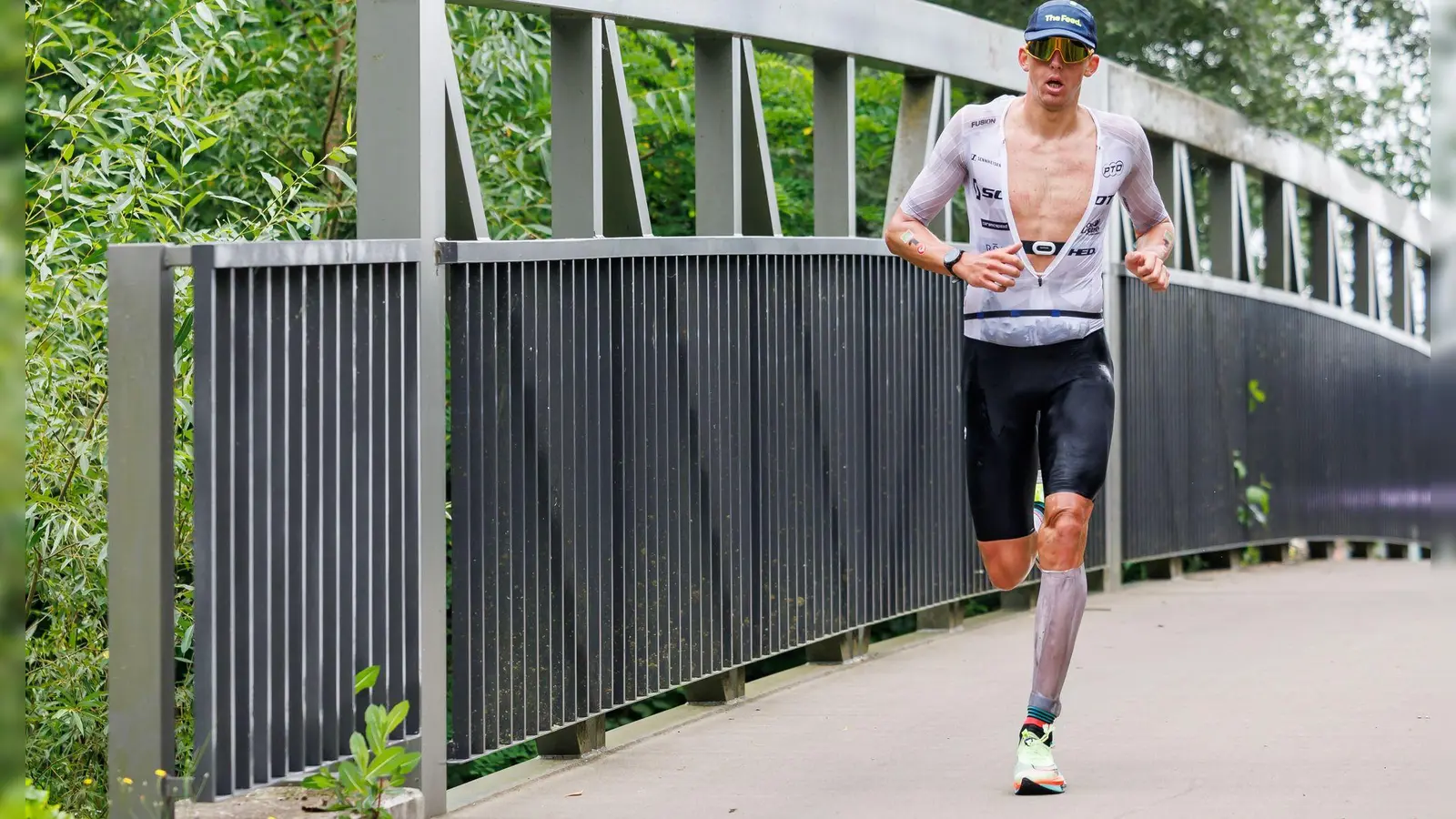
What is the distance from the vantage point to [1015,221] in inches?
214

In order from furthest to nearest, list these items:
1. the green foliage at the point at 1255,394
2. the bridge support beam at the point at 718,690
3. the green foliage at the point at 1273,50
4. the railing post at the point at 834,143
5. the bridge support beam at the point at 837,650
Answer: the green foliage at the point at 1273,50 < the green foliage at the point at 1255,394 < the railing post at the point at 834,143 < the bridge support beam at the point at 837,650 < the bridge support beam at the point at 718,690

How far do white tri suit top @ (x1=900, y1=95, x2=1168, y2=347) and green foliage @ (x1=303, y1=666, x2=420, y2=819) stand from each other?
6.77 feet

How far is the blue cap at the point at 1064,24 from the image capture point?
5.28 m

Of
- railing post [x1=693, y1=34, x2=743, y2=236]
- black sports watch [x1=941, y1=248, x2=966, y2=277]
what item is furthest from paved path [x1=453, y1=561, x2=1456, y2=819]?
railing post [x1=693, y1=34, x2=743, y2=236]

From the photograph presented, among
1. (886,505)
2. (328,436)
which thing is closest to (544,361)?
(328,436)

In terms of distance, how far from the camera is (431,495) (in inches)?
188

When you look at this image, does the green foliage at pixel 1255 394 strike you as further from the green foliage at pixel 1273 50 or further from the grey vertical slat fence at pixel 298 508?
the grey vertical slat fence at pixel 298 508

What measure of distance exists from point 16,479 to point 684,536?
3.81 metres

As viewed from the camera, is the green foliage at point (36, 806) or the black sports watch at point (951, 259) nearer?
the green foliage at point (36, 806)

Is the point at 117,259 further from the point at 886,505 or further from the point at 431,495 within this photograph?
the point at 886,505

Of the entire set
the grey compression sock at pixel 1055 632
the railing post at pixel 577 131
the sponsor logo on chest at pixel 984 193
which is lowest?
the grey compression sock at pixel 1055 632

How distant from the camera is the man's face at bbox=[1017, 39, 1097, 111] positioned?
17.5 ft

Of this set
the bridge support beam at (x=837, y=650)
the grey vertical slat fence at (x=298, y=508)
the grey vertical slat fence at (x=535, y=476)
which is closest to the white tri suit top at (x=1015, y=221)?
the grey vertical slat fence at (x=535, y=476)

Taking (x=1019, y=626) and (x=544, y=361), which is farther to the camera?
(x=1019, y=626)
